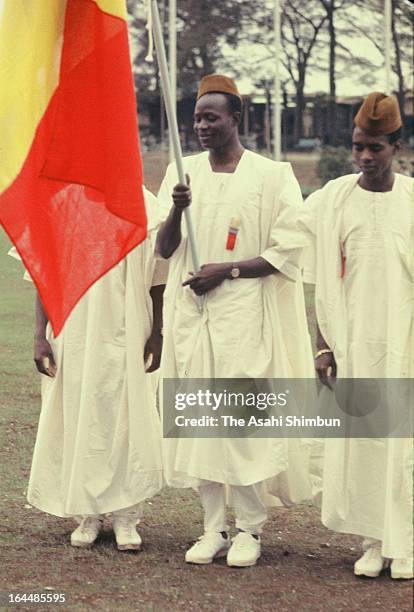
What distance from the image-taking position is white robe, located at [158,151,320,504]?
21.1ft

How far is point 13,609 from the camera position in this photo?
5758 millimetres

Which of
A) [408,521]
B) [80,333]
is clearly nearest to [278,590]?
[408,521]

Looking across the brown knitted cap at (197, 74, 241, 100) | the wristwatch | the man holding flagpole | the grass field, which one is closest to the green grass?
the grass field

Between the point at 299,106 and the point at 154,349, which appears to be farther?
the point at 299,106

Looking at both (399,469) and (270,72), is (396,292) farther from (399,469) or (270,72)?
(270,72)

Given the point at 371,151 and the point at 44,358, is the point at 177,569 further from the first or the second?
the point at 371,151

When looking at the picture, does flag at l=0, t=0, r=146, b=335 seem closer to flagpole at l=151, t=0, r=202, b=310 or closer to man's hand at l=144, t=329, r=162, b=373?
flagpole at l=151, t=0, r=202, b=310

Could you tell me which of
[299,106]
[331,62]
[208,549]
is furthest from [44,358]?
[299,106]

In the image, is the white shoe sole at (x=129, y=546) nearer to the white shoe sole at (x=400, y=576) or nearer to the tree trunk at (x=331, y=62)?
the white shoe sole at (x=400, y=576)

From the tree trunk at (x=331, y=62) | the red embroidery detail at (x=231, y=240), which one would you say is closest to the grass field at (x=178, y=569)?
the red embroidery detail at (x=231, y=240)

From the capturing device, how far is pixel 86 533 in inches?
268

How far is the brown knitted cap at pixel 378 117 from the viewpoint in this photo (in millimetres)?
6121

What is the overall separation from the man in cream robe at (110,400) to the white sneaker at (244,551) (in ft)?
1.65

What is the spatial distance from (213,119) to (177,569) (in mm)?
2140
